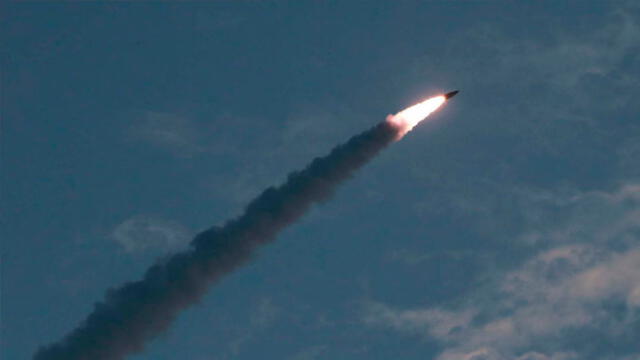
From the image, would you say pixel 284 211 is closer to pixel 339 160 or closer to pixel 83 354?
pixel 339 160

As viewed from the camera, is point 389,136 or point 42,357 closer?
point 42,357

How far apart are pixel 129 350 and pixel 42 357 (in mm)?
7651

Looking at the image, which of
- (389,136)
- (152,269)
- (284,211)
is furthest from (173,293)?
(389,136)

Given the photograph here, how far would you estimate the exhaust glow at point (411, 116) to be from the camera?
146m

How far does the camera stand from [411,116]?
14588cm

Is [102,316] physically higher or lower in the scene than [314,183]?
lower

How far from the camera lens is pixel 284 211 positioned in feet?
470

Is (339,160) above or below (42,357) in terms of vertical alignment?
above

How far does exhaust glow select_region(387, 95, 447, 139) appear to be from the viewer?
478 feet

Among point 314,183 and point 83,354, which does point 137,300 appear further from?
point 314,183

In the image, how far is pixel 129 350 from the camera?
134 meters

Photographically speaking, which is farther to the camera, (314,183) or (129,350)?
(314,183)

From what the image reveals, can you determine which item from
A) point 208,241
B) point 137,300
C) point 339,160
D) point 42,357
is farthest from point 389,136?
point 42,357

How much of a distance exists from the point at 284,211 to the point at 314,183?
13.9ft
